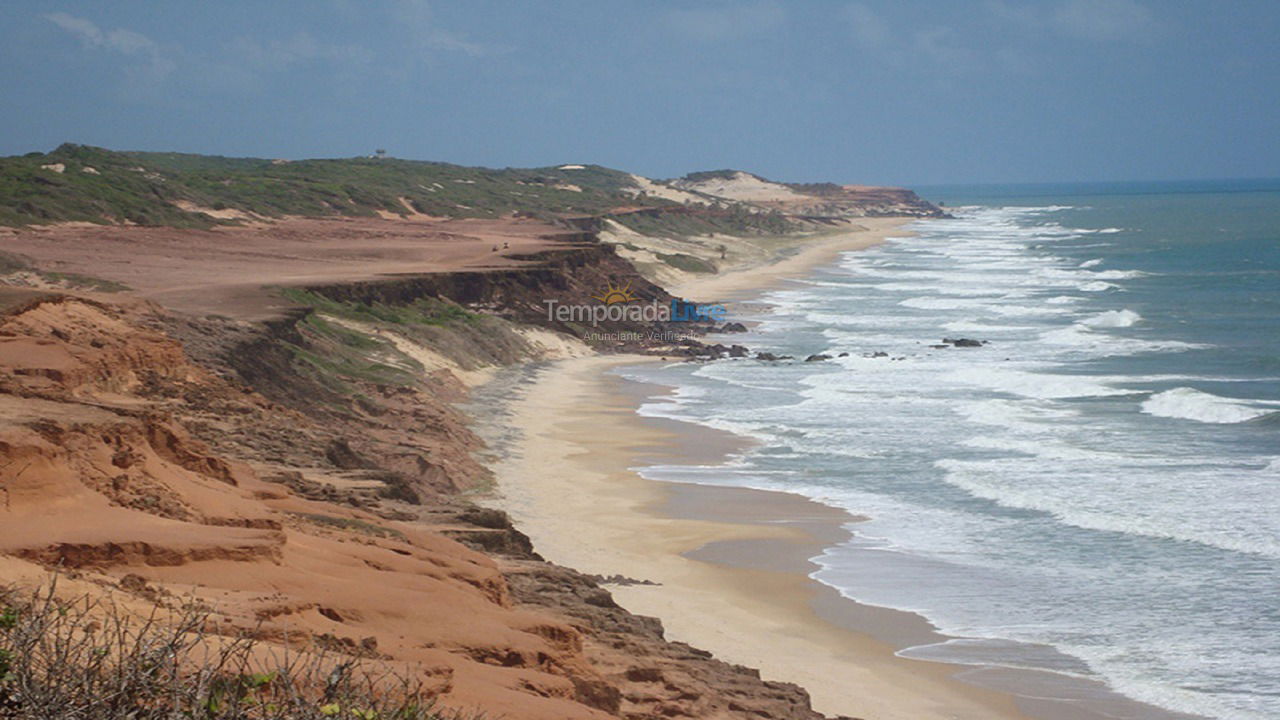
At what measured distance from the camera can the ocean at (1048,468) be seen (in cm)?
1523

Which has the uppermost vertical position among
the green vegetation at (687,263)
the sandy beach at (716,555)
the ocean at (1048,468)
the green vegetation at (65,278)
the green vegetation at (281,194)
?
the green vegetation at (281,194)

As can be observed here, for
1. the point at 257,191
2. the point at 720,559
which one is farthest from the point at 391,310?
the point at 257,191

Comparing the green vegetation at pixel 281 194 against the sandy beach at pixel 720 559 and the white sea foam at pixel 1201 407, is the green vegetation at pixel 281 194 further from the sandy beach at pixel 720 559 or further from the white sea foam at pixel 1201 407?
the white sea foam at pixel 1201 407

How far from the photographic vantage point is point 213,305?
98.5ft

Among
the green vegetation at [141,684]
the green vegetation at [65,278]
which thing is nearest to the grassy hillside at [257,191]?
the green vegetation at [65,278]

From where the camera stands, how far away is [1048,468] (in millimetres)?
24031

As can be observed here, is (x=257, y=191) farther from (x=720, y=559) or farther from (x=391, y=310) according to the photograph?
(x=720, y=559)

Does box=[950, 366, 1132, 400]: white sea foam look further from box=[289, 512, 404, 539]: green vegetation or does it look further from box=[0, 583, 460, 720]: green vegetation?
box=[0, 583, 460, 720]: green vegetation

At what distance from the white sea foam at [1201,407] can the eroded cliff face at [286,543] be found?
57.3 ft

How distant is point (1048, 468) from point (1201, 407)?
8420 mm

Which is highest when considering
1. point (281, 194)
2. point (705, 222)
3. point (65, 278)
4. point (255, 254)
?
point (705, 222)

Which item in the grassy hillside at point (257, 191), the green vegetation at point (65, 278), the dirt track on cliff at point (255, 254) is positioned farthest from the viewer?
the grassy hillside at point (257, 191)

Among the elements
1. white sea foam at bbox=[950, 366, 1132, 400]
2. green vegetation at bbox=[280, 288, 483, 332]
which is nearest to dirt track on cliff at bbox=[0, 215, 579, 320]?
green vegetation at bbox=[280, 288, 483, 332]

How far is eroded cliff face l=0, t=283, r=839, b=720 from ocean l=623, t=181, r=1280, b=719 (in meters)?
4.93
